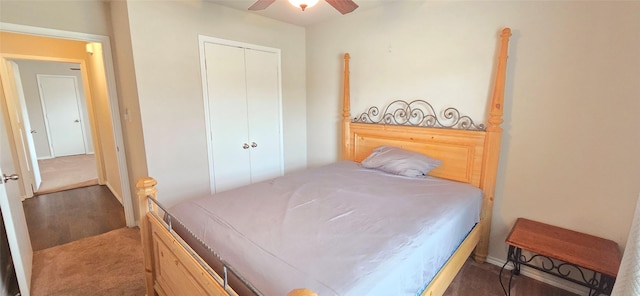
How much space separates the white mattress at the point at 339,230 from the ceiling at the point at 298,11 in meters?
1.83

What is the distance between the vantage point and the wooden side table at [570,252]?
1.67 m

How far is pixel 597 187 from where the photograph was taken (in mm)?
1919

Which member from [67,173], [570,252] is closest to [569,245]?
[570,252]

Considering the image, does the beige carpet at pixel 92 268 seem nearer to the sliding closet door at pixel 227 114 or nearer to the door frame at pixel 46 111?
the sliding closet door at pixel 227 114

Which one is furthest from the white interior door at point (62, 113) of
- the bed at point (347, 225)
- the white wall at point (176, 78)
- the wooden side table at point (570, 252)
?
the wooden side table at point (570, 252)

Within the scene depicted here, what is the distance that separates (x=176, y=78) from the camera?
8.70ft

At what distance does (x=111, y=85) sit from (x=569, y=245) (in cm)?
422

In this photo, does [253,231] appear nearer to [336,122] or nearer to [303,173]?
[303,173]

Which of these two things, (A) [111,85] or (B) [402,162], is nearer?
(B) [402,162]

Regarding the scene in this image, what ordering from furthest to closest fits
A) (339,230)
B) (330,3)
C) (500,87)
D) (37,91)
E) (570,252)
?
(37,91) < (500,87) < (330,3) < (570,252) < (339,230)

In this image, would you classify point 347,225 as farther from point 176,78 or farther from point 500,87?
point 176,78

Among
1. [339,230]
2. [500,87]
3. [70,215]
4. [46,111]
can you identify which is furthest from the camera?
[46,111]

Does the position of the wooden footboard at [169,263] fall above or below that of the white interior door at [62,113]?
below

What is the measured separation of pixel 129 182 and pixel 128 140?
0.50 m
